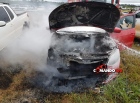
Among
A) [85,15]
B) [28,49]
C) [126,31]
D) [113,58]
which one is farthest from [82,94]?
[28,49]

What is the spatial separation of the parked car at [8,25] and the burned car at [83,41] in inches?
54.1

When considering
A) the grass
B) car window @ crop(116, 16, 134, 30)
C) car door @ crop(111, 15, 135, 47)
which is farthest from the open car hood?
car window @ crop(116, 16, 134, 30)

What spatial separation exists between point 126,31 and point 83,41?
2.98 meters

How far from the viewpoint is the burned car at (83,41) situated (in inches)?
170

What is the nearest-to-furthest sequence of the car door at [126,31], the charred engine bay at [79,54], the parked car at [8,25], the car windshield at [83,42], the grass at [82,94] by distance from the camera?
the charred engine bay at [79,54]
the grass at [82,94]
the car windshield at [83,42]
the parked car at [8,25]
the car door at [126,31]

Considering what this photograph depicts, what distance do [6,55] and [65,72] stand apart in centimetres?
344

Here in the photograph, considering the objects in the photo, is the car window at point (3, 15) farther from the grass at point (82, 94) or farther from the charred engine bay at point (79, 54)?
the charred engine bay at point (79, 54)

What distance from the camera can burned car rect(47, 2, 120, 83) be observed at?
431cm

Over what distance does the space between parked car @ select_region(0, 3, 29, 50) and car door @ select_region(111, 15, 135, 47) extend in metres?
3.02

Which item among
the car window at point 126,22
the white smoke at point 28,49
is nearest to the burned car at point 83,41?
Answer: the white smoke at point 28,49

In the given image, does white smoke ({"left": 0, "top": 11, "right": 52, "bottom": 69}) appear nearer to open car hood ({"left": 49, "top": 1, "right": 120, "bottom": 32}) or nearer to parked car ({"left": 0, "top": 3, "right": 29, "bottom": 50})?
parked car ({"left": 0, "top": 3, "right": 29, "bottom": 50})

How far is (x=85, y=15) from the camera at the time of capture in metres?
5.55

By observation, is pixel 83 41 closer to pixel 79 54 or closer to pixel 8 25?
pixel 79 54

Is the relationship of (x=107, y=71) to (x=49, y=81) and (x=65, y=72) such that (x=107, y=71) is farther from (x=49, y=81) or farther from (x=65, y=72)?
(x=49, y=81)
